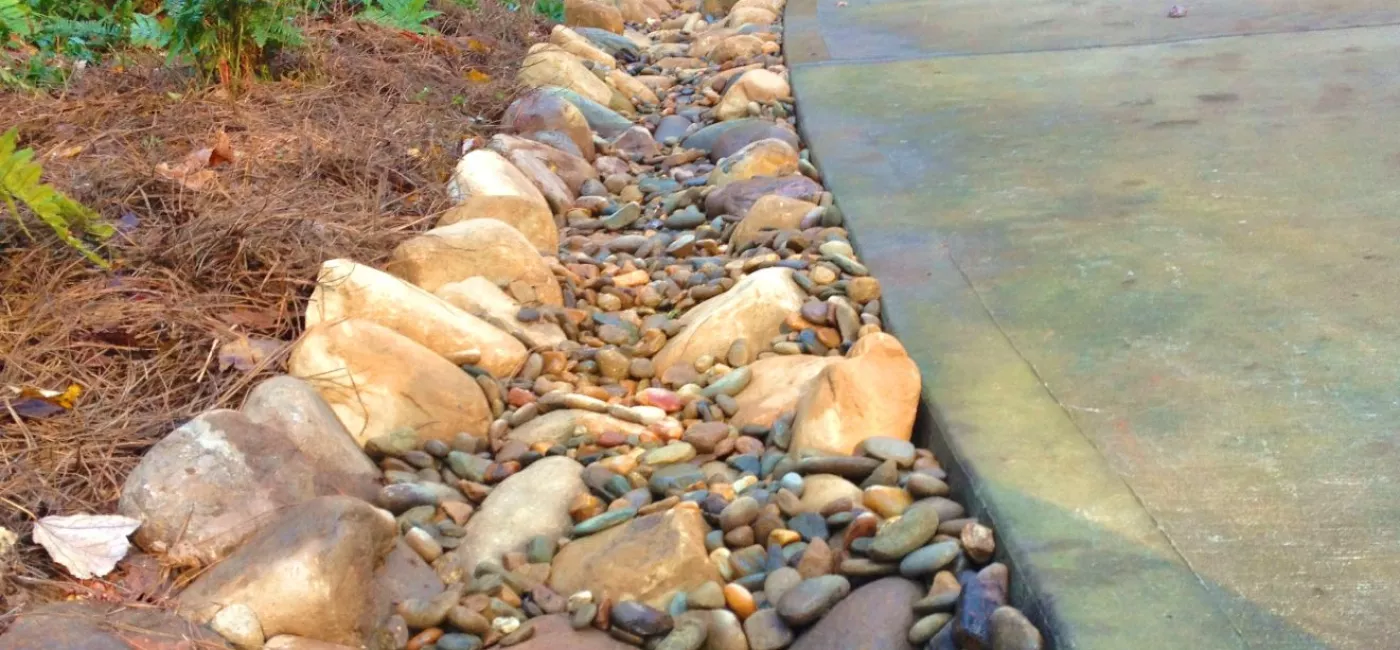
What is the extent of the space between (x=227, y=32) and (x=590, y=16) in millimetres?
2962

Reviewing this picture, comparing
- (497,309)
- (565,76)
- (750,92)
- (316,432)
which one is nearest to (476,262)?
(497,309)

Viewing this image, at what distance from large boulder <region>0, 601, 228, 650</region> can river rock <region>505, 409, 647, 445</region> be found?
85 cm

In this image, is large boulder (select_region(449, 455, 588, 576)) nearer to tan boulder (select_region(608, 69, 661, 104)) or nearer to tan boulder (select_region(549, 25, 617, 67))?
tan boulder (select_region(608, 69, 661, 104))

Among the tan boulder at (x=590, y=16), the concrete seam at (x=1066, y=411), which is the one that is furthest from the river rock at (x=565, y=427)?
the tan boulder at (x=590, y=16)

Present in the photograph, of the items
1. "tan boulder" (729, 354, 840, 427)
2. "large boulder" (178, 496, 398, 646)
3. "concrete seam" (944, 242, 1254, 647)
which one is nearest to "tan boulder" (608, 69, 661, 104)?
"concrete seam" (944, 242, 1254, 647)

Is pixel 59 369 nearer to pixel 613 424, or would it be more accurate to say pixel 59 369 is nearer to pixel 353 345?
pixel 353 345

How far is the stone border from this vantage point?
1.71 metres

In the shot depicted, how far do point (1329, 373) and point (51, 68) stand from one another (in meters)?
4.26

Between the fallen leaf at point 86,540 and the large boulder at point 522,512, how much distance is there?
0.55m

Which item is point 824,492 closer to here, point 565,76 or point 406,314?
point 406,314

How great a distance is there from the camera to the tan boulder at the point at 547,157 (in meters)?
4.18

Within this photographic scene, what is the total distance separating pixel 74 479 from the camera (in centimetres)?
229

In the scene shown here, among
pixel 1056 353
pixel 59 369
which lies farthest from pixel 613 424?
pixel 59 369

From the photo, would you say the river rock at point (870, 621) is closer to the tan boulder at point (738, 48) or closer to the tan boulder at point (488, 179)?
the tan boulder at point (488, 179)
